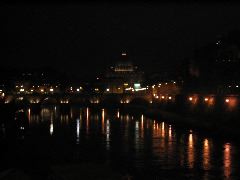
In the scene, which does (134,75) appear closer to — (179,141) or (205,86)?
(205,86)

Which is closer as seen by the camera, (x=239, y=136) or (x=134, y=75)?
(x=239, y=136)

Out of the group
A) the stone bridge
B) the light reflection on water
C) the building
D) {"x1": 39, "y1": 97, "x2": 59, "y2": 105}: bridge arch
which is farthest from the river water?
the building

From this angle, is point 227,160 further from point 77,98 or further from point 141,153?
point 77,98

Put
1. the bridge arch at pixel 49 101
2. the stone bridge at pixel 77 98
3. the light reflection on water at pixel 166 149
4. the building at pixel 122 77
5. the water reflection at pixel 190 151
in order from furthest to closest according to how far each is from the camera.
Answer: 1. the building at pixel 122 77
2. the bridge arch at pixel 49 101
3. the stone bridge at pixel 77 98
4. the water reflection at pixel 190 151
5. the light reflection on water at pixel 166 149

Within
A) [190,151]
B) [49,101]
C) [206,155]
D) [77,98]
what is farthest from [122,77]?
[206,155]

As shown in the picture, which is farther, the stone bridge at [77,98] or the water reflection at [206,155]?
the stone bridge at [77,98]

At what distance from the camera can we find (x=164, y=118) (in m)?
44.6

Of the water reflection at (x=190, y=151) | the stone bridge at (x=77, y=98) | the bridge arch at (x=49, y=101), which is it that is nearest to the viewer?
the water reflection at (x=190, y=151)

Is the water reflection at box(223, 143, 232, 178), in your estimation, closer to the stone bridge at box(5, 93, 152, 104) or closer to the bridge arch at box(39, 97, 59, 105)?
the stone bridge at box(5, 93, 152, 104)

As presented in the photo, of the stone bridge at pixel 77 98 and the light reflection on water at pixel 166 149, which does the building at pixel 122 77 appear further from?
the light reflection on water at pixel 166 149

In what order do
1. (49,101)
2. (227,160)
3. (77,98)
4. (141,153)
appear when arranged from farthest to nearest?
(77,98), (49,101), (141,153), (227,160)

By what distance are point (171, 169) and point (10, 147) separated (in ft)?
30.7

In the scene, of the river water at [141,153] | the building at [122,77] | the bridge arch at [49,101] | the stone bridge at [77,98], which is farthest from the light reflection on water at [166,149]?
the building at [122,77]

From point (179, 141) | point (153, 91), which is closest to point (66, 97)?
point (153, 91)
